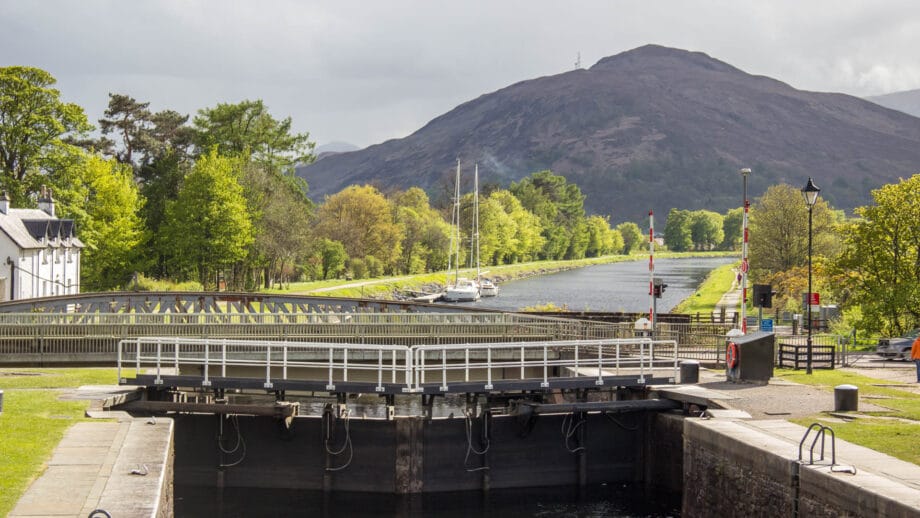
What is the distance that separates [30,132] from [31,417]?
5642 centimetres

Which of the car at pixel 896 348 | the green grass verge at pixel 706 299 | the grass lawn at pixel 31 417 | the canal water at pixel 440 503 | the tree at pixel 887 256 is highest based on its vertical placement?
the tree at pixel 887 256

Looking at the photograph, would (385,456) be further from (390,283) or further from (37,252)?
(390,283)

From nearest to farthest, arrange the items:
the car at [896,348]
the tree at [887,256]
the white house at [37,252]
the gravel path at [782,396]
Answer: the gravel path at [782,396] → the car at [896,348] → the tree at [887,256] → the white house at [37,252]

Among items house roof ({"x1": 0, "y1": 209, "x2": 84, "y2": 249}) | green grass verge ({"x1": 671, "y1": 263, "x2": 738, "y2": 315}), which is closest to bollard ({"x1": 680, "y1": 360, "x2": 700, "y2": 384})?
green grass verge ({"x1": 671, "y1": 263, "x2": 738, "y2": 315})

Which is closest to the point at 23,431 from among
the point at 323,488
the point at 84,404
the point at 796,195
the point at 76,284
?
the point at 84,404

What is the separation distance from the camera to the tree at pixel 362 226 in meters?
127

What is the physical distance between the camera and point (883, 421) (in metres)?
25.9

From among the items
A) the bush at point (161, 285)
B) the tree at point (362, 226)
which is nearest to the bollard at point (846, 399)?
the bush at point (161, 285)

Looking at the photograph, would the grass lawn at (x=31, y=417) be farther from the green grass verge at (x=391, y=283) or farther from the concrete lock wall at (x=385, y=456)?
the green grass verge at (x=391, y=283)

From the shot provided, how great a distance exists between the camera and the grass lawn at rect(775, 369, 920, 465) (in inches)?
893

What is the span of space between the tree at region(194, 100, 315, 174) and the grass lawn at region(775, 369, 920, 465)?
77.7 m

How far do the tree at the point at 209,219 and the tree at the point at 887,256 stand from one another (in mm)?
52191

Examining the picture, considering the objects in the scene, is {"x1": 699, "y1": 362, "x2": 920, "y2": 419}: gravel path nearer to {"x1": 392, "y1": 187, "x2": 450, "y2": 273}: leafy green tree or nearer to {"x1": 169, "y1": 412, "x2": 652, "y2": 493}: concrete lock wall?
{"x1": 169, "y1": 412, "x2": 652, "y2": 493}: concrete lock wall

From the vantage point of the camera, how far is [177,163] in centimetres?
10344
